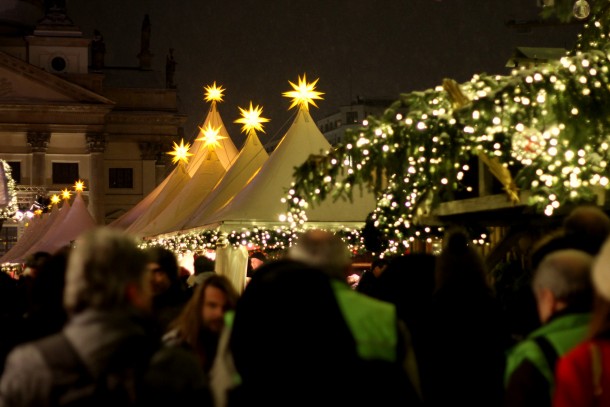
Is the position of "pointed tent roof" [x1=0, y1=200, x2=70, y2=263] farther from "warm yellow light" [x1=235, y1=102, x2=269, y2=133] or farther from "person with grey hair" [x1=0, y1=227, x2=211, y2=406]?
"person with grey hair" [x1=0, y1=227, x2=211, y2=406]

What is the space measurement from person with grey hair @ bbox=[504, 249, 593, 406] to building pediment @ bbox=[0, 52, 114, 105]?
54.0m

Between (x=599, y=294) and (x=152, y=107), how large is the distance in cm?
5982

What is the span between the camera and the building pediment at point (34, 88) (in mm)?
56000

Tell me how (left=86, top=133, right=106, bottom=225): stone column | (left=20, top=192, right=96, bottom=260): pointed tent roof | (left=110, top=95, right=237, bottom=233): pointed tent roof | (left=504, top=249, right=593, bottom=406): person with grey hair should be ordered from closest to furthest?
(left=504, top=249, right=593, bottom=406): person with grey hair < (left=110, top=95, right=237, bottom=233): pointed tent roof < (left=20, top=192, right=96, bottom=260): pointed tent roof < (left=86, top=133, right=106, bottom=225): stone column

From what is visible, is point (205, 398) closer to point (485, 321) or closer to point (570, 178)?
point (485, 321)

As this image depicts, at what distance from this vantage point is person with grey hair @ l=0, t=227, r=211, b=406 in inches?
125

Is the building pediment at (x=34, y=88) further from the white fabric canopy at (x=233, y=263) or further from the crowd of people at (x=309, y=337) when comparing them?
the crowd of people at (x=309, y=337)

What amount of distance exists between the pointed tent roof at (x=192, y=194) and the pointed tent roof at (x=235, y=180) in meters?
1.58

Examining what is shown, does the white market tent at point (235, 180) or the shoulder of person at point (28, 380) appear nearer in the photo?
the shoulder of person at point (28, 380)

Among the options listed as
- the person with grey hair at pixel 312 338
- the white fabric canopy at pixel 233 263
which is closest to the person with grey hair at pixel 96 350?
the person with grey hair at pixel 312 338

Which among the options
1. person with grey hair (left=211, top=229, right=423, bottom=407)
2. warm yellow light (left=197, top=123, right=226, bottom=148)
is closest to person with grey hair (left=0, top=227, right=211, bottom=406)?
person with grey hair (left=211, top=229, right=423, bottom=407)

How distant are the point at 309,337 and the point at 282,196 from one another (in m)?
11.0

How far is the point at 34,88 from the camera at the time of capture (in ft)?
188

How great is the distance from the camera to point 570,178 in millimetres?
7309
